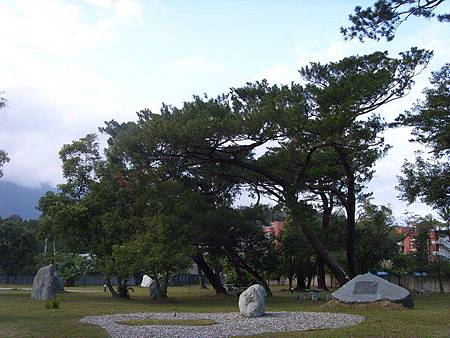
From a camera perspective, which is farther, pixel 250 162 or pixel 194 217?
pixel 250 162

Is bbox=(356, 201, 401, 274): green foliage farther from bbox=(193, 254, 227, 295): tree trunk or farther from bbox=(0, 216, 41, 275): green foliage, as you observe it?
bbox=(0, 216, 41, 275): green foliage

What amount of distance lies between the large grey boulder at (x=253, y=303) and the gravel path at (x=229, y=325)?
26 cm

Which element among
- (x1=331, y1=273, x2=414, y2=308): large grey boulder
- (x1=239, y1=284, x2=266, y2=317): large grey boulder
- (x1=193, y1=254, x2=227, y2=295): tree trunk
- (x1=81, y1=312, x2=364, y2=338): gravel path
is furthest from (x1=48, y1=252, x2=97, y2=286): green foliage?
(x1=239, y1=284, x2=266, y2=317): large grey boulder

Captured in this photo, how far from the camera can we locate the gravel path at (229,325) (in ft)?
39.1

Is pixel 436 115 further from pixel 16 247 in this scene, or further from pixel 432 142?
pixel 16 247

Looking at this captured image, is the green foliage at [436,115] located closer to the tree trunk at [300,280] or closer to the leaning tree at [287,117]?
the leaning tree at [287,117]

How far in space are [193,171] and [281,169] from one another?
183 inches

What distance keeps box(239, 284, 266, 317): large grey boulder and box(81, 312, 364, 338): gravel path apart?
255 millimetres

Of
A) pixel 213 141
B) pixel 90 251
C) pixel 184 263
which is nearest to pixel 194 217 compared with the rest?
pixel 184 263

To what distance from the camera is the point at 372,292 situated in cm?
1948

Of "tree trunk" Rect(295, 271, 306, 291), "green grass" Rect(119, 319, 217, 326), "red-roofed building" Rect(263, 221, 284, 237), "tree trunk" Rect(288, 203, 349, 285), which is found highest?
"red-roofed building" Rect(263, 221, 284, 237)

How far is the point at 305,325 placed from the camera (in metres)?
13.5

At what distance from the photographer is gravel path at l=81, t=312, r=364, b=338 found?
39.1ft

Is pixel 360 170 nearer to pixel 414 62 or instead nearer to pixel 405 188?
pixel 405 188
